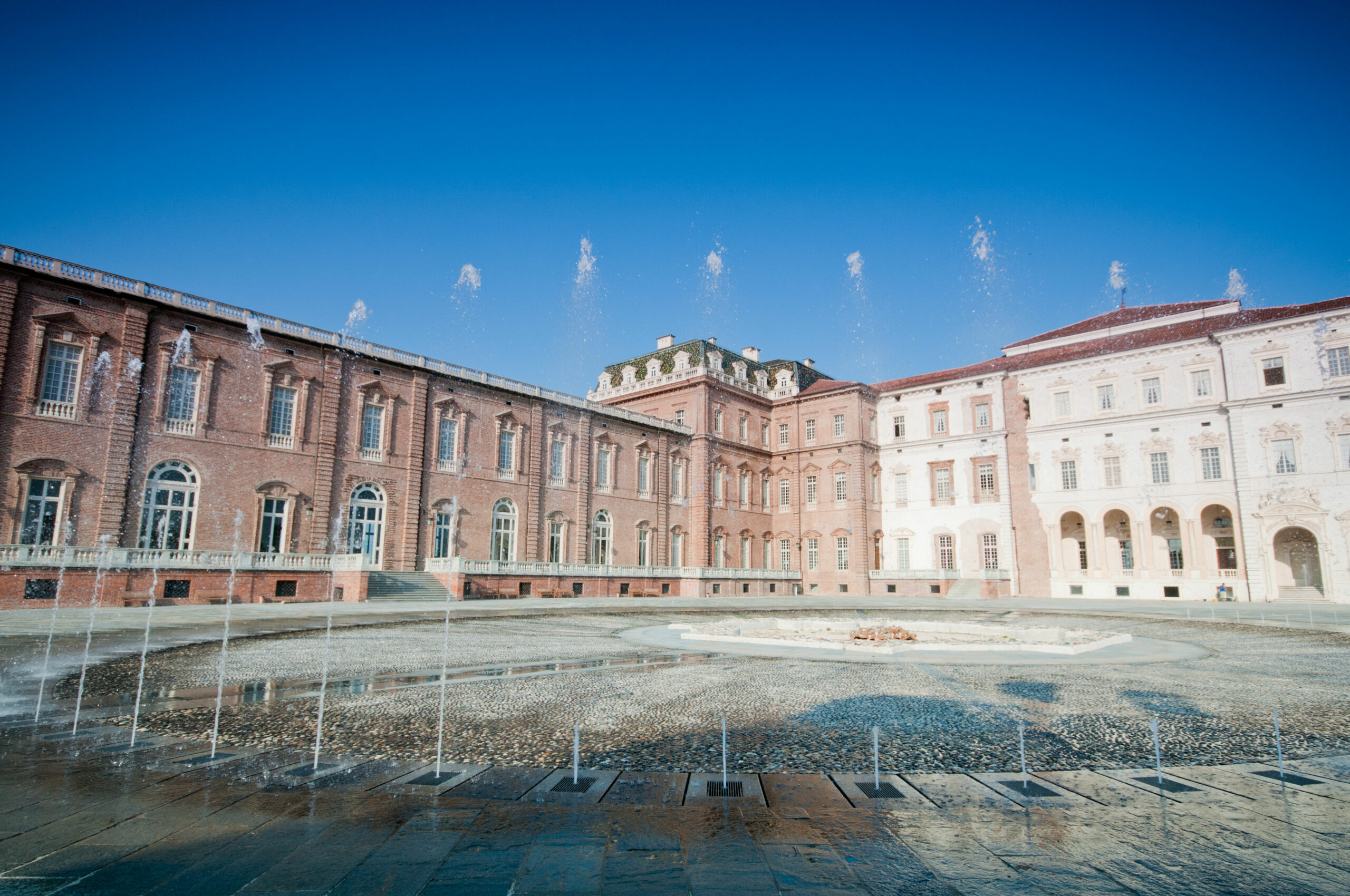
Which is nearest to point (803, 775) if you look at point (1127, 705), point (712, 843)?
point (712, 843)

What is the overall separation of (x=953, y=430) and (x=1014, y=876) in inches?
1874

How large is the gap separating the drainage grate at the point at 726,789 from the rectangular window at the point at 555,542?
3573cm

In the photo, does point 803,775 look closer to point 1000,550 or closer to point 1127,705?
point 1127,705

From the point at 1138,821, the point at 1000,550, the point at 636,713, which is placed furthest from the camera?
the point at 1000,550

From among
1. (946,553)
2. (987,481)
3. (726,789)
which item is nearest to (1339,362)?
(987,481)

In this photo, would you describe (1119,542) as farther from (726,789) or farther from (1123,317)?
(726,789)

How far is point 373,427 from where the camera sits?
3341cm

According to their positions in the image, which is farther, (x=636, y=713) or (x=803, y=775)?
(x=636, y=713)

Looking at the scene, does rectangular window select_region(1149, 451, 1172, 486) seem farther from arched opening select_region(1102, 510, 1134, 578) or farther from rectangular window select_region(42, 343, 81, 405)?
rectangular window select_region(42, 343, 81, 405)

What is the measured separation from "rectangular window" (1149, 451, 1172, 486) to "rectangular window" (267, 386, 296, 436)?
1785 inches

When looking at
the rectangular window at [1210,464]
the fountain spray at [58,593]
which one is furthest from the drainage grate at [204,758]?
the rectangular window at [1210,464]

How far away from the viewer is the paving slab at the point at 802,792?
4.56 m

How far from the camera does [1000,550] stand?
44562 millimetres

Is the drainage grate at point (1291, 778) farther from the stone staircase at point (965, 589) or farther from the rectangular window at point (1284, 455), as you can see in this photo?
the rectangular window at point (1284, 455)
